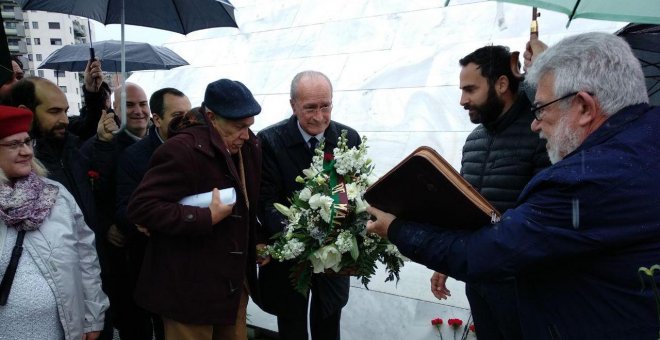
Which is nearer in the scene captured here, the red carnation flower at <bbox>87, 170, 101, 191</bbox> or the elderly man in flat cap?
the elderly man in flat cap

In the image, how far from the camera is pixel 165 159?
96.2 inches

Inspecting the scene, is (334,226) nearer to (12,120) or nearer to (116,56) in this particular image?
(12,120)

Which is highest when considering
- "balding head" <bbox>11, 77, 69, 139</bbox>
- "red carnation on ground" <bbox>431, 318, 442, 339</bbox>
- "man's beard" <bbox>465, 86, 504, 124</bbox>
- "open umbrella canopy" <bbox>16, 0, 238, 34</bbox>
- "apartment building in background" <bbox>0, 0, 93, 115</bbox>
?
"apartment building in background" <bbox>0, 0, 93, 115</bbox>

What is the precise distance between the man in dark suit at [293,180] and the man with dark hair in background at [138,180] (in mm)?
746

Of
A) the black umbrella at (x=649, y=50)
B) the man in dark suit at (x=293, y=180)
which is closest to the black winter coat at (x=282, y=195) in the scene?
the man in dark suit at (x=293, y=180)

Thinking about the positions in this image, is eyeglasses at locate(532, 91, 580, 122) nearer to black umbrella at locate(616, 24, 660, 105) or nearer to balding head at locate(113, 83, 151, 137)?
black umbrella at locate(616, 24, 660, 105)

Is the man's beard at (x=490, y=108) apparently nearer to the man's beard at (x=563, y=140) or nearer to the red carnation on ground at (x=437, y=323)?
the man's beard at (x=563, y=140)

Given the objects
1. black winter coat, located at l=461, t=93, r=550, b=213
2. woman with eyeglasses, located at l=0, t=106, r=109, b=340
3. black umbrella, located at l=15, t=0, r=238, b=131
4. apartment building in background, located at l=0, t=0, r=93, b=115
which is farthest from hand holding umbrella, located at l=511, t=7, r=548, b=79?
apartment building in background, located at l=0, t=0, r=93, b=115

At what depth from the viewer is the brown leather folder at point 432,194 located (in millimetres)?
1590

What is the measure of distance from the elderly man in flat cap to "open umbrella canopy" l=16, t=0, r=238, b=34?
171 cm

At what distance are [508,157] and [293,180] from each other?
1.28m

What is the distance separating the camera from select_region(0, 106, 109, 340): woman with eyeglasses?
2207mm

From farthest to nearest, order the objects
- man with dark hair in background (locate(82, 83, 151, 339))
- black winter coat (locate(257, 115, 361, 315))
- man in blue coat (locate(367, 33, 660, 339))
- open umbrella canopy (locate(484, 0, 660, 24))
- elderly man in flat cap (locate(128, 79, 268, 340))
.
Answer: man with dark hair in background (locate(82, 83, 151, 339))
black winter coat (locate(257, 115, 361, 315))
elderly man in flat cap (locate(128, 79, 268, 340))
open umbrella canopy (locate(484, 0, 660, 24))
man in blue coat (locate(367, 33, 660, 339))

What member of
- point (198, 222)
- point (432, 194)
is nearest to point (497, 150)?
point (432, 194)
